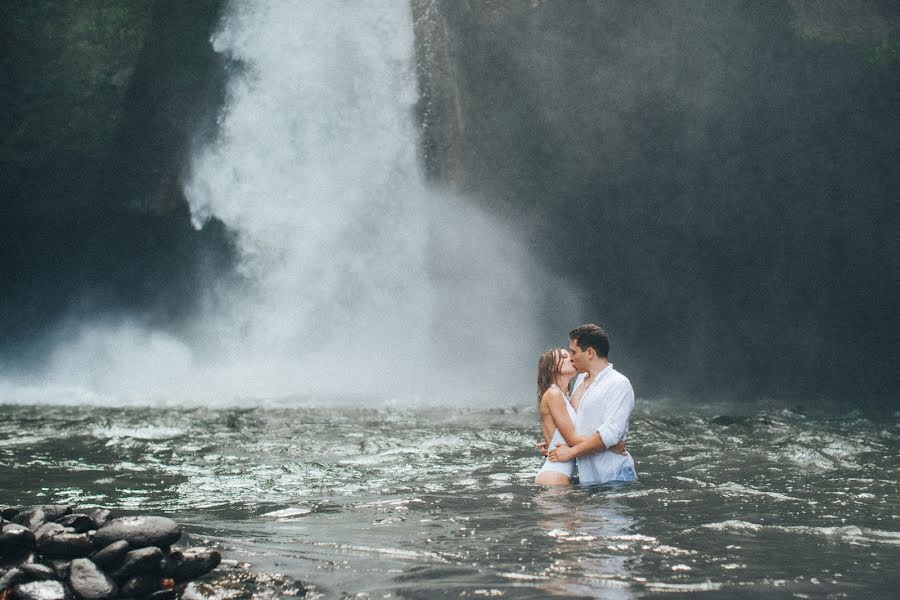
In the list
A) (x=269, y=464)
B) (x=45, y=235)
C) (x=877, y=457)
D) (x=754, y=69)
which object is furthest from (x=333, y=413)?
(x=45, y=235)

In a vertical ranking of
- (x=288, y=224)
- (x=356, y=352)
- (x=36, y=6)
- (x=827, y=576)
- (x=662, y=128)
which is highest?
(x=36, y=6)

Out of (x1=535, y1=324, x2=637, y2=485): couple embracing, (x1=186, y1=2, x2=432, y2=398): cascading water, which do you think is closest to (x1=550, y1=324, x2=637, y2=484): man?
(x1=535, y1=324, x2=637, y2=485): couple embracing

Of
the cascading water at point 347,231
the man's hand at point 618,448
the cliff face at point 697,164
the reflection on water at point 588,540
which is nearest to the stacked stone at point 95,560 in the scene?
the reflection on water at point 588,540

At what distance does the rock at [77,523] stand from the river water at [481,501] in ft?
1.99

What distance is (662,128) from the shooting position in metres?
18.7

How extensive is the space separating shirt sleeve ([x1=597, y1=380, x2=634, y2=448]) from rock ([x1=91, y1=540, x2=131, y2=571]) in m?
3.10

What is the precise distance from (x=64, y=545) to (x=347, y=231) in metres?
15.5

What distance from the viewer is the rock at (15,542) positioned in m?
4.43

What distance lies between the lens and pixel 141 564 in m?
4.25

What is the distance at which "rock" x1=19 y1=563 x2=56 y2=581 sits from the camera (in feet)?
13.6

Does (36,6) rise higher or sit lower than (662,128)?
higher

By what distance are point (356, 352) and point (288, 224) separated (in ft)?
10.3

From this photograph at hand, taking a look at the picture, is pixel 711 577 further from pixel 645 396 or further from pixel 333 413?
pixel 645 396

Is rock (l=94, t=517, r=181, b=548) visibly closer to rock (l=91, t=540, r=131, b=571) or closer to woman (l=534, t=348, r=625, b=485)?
rock (l=91, t=540, r=131, b=571)
